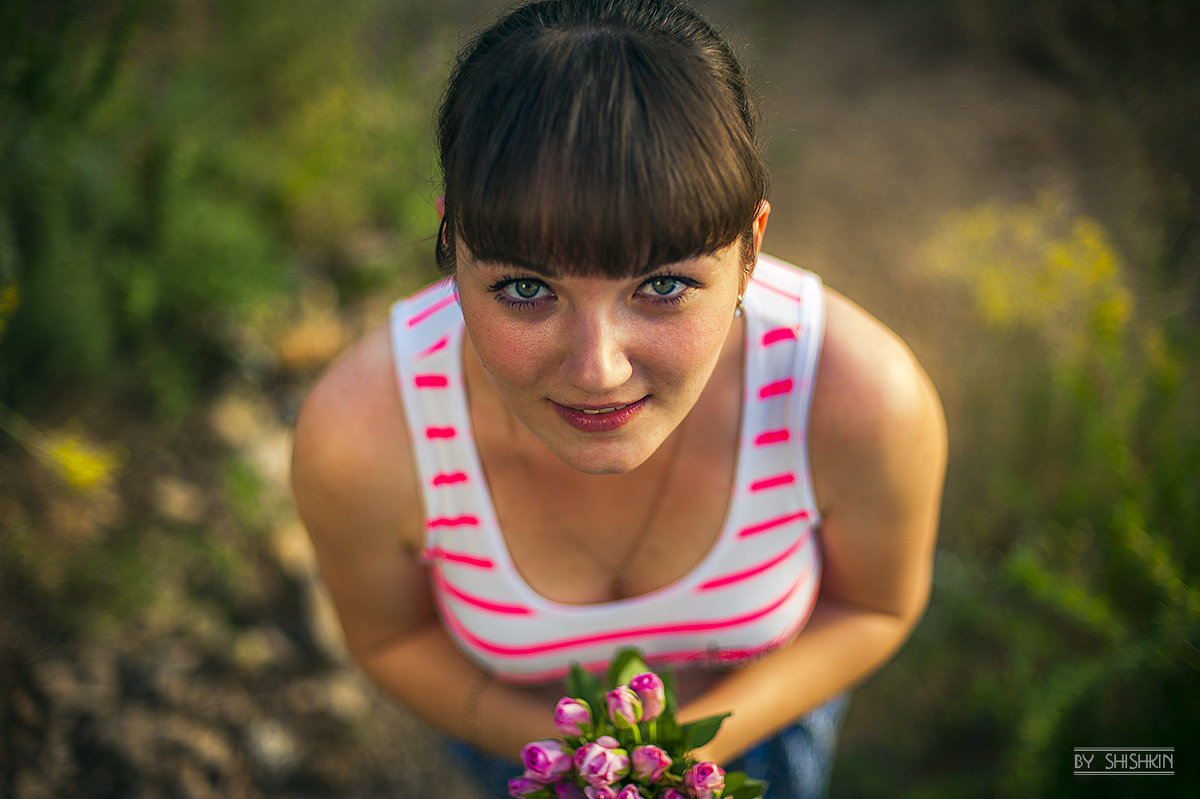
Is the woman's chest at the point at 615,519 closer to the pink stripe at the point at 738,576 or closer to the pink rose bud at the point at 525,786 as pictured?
the pink stripe at the point at 738,576

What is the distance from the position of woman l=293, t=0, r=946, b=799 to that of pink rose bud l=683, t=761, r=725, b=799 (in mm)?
396

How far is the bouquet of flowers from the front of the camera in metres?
0.94

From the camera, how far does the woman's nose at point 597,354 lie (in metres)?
0.96

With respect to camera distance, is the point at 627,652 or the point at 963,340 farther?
the point at 963,340

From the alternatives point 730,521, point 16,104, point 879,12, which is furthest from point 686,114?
point 879,12

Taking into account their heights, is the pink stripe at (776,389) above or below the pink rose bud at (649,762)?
above

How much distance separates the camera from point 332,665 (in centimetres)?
260

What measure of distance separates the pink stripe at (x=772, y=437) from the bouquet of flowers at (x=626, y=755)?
476 millimetres

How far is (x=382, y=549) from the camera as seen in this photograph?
142 centimetres

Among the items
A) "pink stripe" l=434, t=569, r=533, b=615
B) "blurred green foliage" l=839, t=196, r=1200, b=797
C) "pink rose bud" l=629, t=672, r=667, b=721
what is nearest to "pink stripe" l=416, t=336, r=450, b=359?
"pink stripe" l=434, t=569, r=533, b=615

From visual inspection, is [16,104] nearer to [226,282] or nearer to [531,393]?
[226,282]

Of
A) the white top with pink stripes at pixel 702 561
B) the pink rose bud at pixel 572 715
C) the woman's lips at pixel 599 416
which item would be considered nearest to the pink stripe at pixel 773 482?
the white top with pink stripes at pixel 702 561

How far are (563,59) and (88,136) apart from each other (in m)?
1.90

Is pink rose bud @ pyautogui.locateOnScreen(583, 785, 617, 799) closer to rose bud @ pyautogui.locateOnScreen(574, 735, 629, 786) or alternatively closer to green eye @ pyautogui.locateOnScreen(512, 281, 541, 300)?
rose bud @ pyautogui.locateOnScreen(574, 735, 629, 786)
